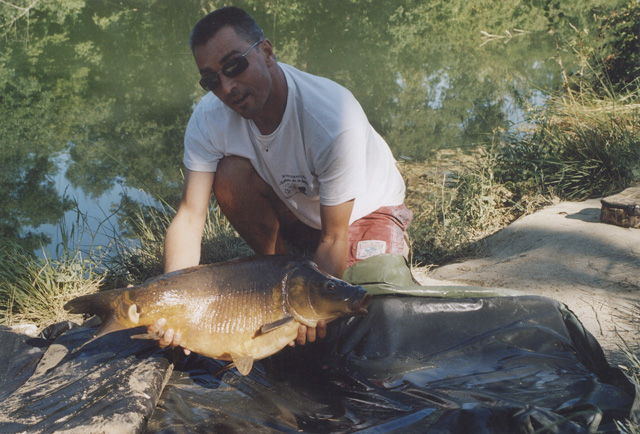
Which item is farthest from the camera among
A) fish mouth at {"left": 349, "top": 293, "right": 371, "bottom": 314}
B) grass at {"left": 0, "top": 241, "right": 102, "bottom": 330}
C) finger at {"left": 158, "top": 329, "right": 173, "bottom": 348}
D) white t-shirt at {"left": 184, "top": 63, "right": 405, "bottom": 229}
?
grass at {"left": 0, "top": 241, "right": 102, "bottom": 330}

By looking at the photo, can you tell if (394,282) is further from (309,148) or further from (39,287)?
(39,287)

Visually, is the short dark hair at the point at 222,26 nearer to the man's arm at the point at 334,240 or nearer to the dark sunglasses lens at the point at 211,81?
the dark sunglasses lens at the point at 211,81

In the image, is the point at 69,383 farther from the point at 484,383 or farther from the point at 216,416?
the point at 484,383

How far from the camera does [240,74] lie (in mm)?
2635

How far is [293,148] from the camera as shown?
9.42 feet

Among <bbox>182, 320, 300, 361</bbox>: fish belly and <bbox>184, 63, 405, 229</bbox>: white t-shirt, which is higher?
<bbox>184, 63, 405, 229</bbox>: white t-shirt

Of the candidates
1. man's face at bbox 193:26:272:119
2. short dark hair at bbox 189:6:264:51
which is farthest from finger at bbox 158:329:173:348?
short dark hair at bbox 189:6:264:51

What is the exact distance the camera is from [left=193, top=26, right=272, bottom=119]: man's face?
2604 millimetres

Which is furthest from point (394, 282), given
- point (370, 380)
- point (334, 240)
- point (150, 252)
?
point (150, 252)

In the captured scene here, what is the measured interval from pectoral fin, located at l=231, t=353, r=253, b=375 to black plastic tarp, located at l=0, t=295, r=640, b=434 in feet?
0.55

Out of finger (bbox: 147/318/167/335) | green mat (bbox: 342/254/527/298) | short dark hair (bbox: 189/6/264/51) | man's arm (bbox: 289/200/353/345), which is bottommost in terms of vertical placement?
green mat (bbox: 342/254/527/298)

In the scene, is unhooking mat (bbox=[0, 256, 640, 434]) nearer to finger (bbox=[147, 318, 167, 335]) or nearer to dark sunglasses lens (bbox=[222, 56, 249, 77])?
finger (bbox=[147, 318, 167, 335])

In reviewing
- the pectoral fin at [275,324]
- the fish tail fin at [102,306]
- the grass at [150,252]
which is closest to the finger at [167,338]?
the fish tail fin at [102,306]

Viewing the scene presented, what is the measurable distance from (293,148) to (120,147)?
216 inches
